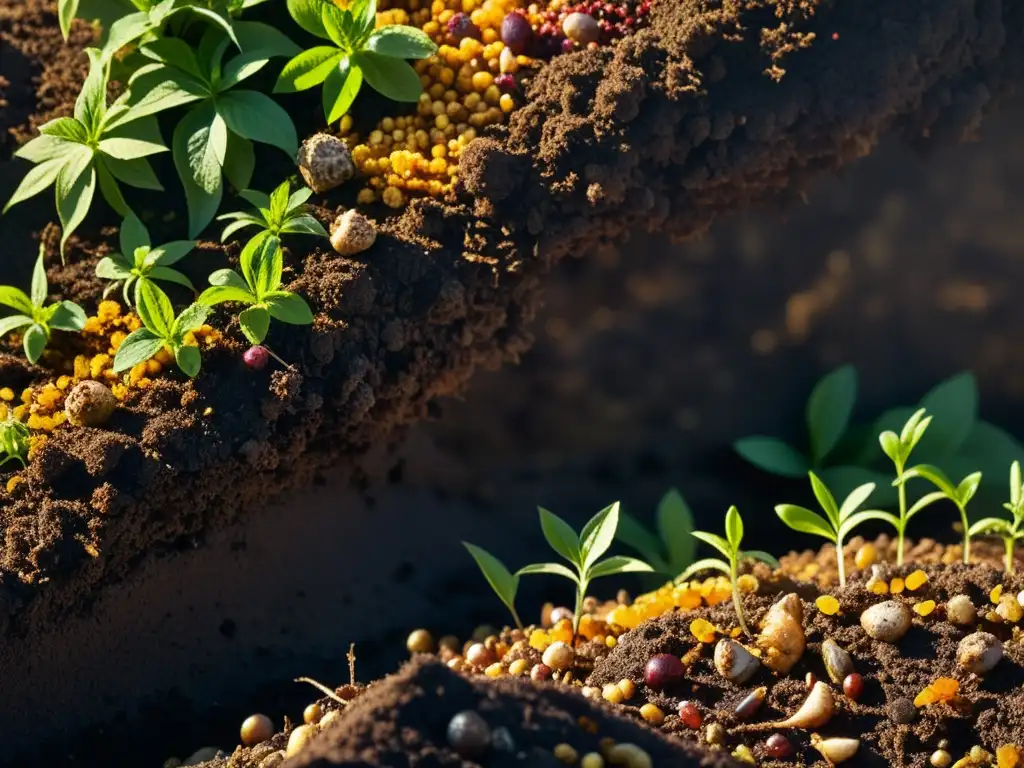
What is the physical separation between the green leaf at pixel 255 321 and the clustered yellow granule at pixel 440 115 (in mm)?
306

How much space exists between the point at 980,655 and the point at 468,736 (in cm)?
74

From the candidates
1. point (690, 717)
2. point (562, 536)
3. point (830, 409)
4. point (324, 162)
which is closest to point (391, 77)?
point (324, 162)

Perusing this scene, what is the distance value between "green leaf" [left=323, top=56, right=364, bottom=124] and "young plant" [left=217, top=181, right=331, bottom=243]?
0.16 meters

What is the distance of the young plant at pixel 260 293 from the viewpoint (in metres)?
1.76

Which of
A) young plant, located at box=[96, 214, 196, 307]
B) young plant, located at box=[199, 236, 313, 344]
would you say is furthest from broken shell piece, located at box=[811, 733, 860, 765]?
young plant, located at box=[96, 214, 196, 307]

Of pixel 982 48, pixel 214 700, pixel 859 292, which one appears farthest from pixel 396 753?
pixel 982 48

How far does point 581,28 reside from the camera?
200cm

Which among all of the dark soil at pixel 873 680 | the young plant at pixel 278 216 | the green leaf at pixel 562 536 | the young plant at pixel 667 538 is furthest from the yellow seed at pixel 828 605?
the young plant at pixel 278 216

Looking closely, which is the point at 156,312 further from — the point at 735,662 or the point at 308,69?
the point at 735,662

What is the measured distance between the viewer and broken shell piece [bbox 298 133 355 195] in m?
1.94

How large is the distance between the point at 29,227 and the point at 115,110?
297 millimetres

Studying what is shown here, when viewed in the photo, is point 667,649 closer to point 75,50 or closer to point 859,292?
point 859,292

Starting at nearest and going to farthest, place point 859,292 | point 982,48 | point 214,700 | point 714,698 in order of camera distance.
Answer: point 714,698 < point 214,700 < point 982,48 < point 859,292

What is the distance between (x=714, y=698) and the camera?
157 centimetres
